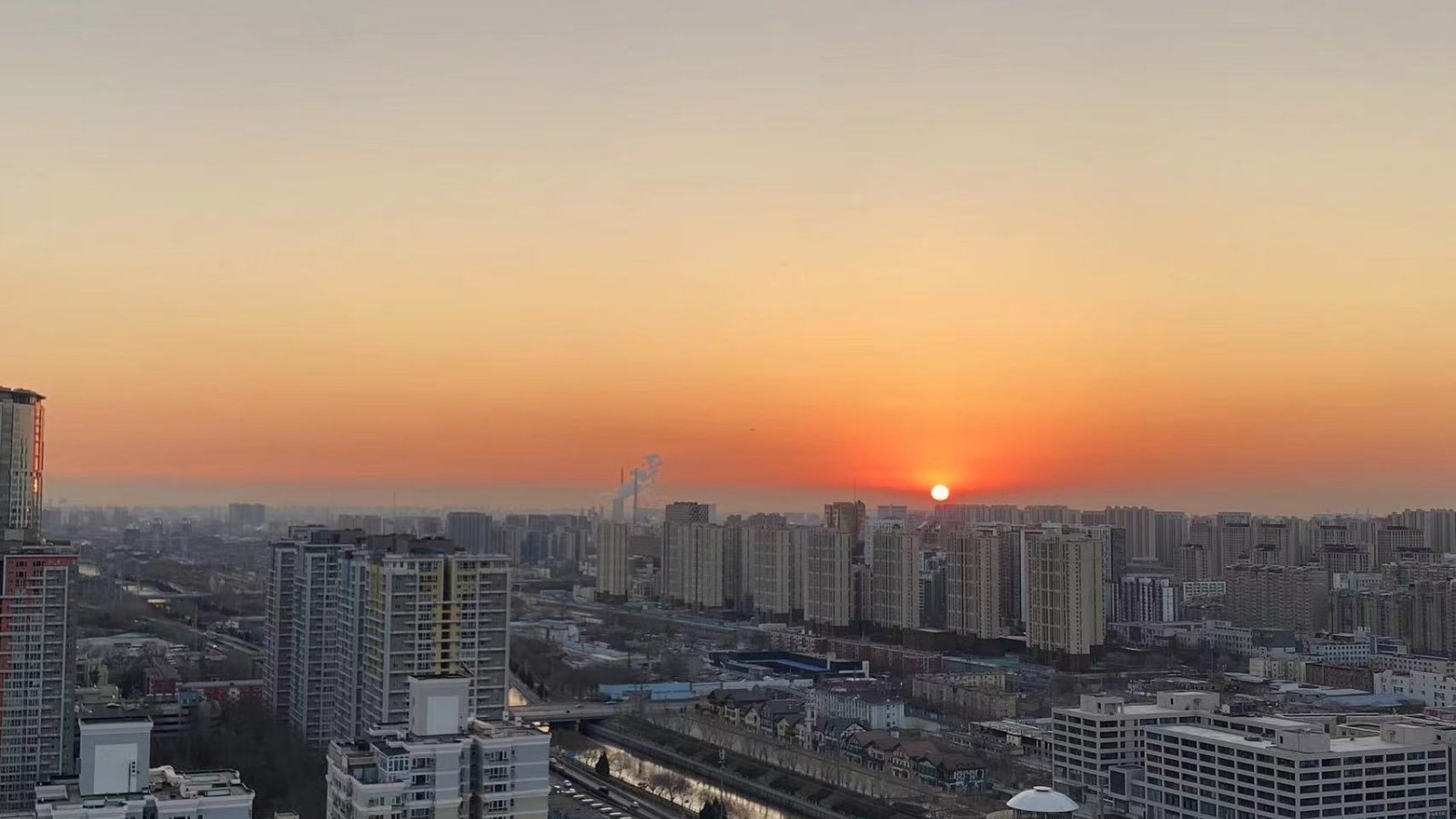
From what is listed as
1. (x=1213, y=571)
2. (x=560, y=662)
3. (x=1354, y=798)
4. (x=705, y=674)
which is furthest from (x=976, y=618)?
(x=1354, y=798)

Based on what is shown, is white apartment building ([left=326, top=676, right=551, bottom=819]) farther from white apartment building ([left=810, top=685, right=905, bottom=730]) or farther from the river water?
white apartment building ([left=810, top=685, right=905, bottom=730])

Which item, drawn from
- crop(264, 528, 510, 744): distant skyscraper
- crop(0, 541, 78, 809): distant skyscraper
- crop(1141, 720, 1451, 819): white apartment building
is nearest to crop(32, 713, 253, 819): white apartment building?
crop(264, 528, 510, 744): distant skyscraper

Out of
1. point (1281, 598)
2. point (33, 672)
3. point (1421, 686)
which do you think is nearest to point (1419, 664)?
point (1421, 686)

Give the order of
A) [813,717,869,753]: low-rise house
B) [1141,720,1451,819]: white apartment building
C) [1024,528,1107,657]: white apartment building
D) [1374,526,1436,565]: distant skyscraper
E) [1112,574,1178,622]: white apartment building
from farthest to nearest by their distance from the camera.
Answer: [1374,526,1436,565]: distant skyscraper, [1112,574,1178,622]: white apartment building, [1024,528,1107,657]: white apartment building, [813,717,869,753]: low-rise house, [1141,720,1451,819]: white apartment building

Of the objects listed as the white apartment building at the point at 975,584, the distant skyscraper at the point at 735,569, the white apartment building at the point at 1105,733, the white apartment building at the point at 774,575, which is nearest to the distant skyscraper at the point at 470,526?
the distant skyscraper at the point at 735,569

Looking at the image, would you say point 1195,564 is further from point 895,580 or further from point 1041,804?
point 1041,804
